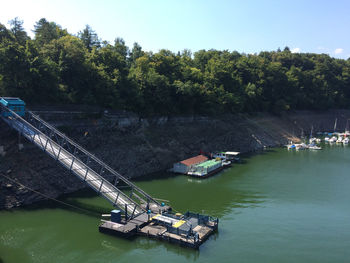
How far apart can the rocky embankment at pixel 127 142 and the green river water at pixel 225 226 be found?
3.93 m

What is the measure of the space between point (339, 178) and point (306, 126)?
6590cm

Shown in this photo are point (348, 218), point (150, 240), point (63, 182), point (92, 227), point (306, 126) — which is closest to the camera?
point (150, 240)

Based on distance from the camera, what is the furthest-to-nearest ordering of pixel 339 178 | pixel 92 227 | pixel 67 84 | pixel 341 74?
pixel 341 74 < pixel 67 84 < pixel 339 178 < pixel 92 227

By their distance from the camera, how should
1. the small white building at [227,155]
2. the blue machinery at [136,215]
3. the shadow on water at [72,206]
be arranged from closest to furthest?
the blue machinery at [136,215]
the shadow on water at [72,206]
the small white building at [227,155]

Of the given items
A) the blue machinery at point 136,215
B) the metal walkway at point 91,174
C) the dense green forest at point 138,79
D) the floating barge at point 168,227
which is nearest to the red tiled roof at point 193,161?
the dense green forest at point 138,79

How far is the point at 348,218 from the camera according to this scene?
123ft

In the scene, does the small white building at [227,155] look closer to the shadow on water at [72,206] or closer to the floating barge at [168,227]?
the shadow on water at [72,206]

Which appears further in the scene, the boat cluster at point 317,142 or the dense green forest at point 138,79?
the boat cluster at point 317,142

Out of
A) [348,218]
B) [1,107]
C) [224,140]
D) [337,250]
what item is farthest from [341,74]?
[1,107]

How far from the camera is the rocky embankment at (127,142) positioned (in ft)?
135

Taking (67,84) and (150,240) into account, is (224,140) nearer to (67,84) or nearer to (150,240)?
(67,84)

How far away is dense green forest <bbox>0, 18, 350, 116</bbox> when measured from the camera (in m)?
53.1

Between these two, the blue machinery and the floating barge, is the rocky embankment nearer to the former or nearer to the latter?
the blue machinery

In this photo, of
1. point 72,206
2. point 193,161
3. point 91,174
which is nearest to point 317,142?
point 193,161
